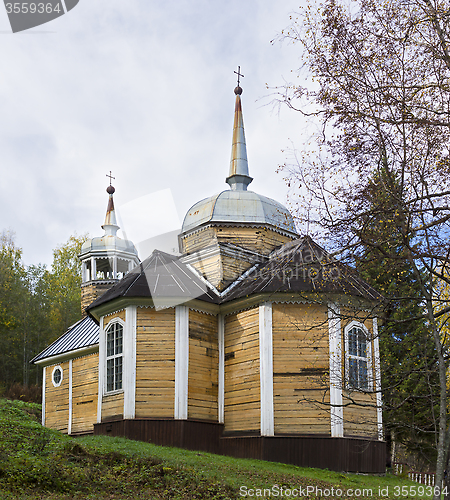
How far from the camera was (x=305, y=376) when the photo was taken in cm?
1560

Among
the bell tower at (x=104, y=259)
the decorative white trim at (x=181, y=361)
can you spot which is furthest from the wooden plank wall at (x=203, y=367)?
the bell tower at (x=104, y=259)

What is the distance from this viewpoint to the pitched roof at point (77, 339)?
71.1 feet

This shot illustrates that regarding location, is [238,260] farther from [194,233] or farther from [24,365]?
[24,365]

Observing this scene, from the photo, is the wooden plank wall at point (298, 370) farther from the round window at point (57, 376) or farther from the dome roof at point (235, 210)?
the round window at point (57, 376)

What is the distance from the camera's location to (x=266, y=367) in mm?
→ 15727

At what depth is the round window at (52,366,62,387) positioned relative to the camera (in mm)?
22766

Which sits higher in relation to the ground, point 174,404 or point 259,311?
point 259,311

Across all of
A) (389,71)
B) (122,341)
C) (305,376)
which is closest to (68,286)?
(122,341)

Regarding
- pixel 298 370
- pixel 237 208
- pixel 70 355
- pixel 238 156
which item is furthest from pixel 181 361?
pixel 238 156

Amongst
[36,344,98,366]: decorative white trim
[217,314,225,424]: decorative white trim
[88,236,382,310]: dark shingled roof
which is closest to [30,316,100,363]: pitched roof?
[36,344,98,366]: decorative white trim

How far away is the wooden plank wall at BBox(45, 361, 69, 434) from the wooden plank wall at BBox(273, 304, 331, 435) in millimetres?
9923

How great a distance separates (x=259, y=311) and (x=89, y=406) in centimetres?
803

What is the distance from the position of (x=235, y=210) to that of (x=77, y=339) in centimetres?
845

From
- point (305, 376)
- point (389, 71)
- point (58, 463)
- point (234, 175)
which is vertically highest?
point (234, 175)
